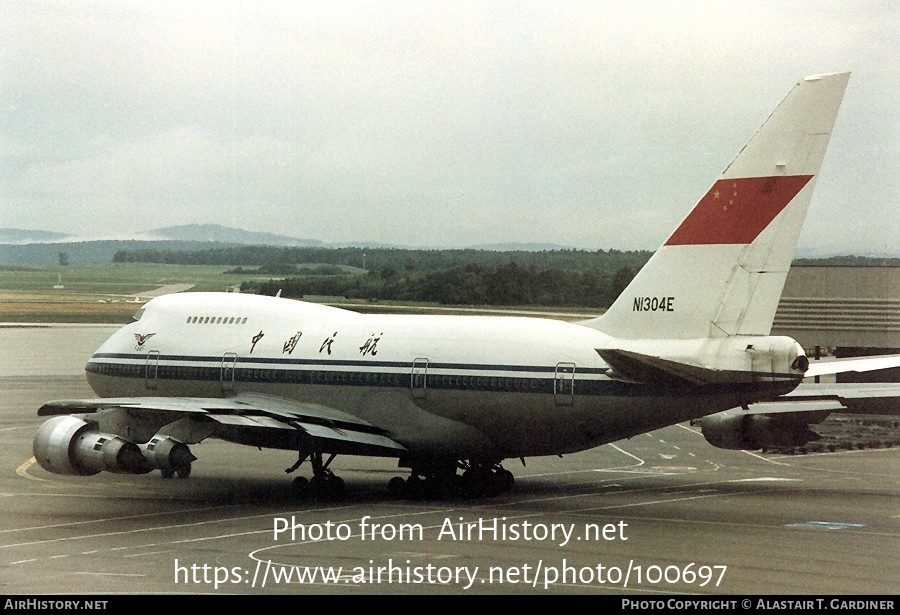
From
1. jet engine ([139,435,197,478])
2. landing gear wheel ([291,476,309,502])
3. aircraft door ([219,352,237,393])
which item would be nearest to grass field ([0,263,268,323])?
aircraft door ([219,352,237,393])

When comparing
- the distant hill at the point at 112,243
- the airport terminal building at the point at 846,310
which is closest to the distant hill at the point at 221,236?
the distant hill at the point at 112,243

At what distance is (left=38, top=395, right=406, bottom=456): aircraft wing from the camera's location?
33.3m

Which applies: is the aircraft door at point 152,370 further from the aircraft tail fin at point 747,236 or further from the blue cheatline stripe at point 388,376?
the aircraft tail fin at point 747,236

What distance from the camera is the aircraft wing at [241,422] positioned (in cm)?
3334

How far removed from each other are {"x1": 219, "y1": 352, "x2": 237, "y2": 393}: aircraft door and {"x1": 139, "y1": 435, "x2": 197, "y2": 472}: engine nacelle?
6.38m

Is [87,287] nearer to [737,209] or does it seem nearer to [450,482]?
[450,482]

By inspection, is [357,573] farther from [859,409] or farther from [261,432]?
[859,409]

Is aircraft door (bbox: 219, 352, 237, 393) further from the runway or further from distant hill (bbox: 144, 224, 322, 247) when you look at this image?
distant hill (bbox: 144, 224, 322, 247)

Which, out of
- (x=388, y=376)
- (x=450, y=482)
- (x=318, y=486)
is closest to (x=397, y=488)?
(x=450, y=482)

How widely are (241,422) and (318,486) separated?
352cm

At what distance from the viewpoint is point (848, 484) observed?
4028 cm

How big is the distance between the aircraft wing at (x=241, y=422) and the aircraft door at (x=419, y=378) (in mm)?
1702
